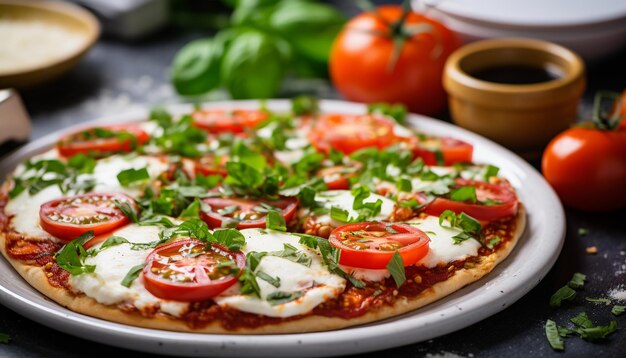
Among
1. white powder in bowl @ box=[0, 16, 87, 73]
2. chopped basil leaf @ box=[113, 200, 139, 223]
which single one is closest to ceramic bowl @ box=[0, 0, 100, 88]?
white powder in bowl @ box=[0, 16, 87, 73]

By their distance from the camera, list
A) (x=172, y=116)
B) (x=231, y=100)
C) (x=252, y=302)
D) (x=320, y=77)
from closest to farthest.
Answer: (x=252, y=302) < (x=172, y=116) < (x=231, y=100) < (x=320, y=77)

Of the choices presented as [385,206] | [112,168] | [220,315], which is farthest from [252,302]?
[112,168]

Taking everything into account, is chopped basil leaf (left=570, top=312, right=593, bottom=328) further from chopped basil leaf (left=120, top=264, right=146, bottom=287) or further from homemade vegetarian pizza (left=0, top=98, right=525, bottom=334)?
chopped basil leaf (left=120, top=264, right=146, bottom=287)

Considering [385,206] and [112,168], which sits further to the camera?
[112,168]

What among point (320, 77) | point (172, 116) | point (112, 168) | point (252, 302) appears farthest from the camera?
point (320, 77)

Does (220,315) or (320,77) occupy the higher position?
(220,315)

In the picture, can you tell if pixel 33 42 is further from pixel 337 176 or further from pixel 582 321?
pixel 582 321

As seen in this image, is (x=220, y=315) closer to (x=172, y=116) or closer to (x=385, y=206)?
(x=385, y=206)

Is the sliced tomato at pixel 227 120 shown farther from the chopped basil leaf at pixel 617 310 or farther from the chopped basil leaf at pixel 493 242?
the chopped basil leaf at pixel 617 310
